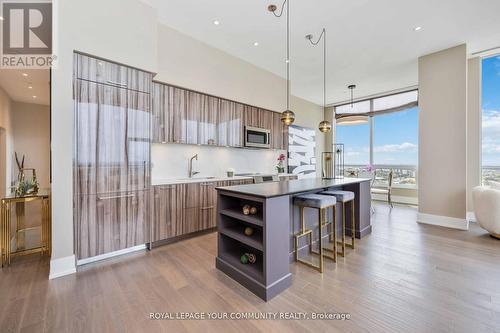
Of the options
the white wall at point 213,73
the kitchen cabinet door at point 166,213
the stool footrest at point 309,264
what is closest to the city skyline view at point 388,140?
the white wall at point 213,73

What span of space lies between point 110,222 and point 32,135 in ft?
20.3

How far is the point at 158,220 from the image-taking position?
A: 9.65ft

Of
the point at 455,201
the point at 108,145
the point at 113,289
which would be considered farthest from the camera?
the point at 455,201

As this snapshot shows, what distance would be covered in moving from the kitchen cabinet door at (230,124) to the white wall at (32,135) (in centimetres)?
587

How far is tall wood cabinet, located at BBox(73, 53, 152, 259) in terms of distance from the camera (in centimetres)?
237

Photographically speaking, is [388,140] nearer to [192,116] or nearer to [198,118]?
[198,118]

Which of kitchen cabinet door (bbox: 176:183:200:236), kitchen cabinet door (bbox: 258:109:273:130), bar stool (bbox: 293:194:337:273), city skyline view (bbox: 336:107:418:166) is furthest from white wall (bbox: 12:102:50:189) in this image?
city skyline view (bbox: 336:107:418:166)

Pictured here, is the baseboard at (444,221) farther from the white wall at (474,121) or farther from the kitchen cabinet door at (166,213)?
the kitchen cabinet door at (166,213)

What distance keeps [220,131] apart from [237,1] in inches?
79.1

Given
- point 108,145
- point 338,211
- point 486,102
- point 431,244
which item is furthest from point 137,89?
point 486,102

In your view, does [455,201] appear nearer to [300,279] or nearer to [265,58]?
[300,279]

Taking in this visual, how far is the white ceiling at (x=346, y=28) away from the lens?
9.10 feet

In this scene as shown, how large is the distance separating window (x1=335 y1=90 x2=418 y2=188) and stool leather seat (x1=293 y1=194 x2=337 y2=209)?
4.13m

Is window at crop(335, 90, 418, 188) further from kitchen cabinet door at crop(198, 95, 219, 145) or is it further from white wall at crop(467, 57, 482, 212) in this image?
kitchen cabinet door at crop(198, 95, 219, 145)
